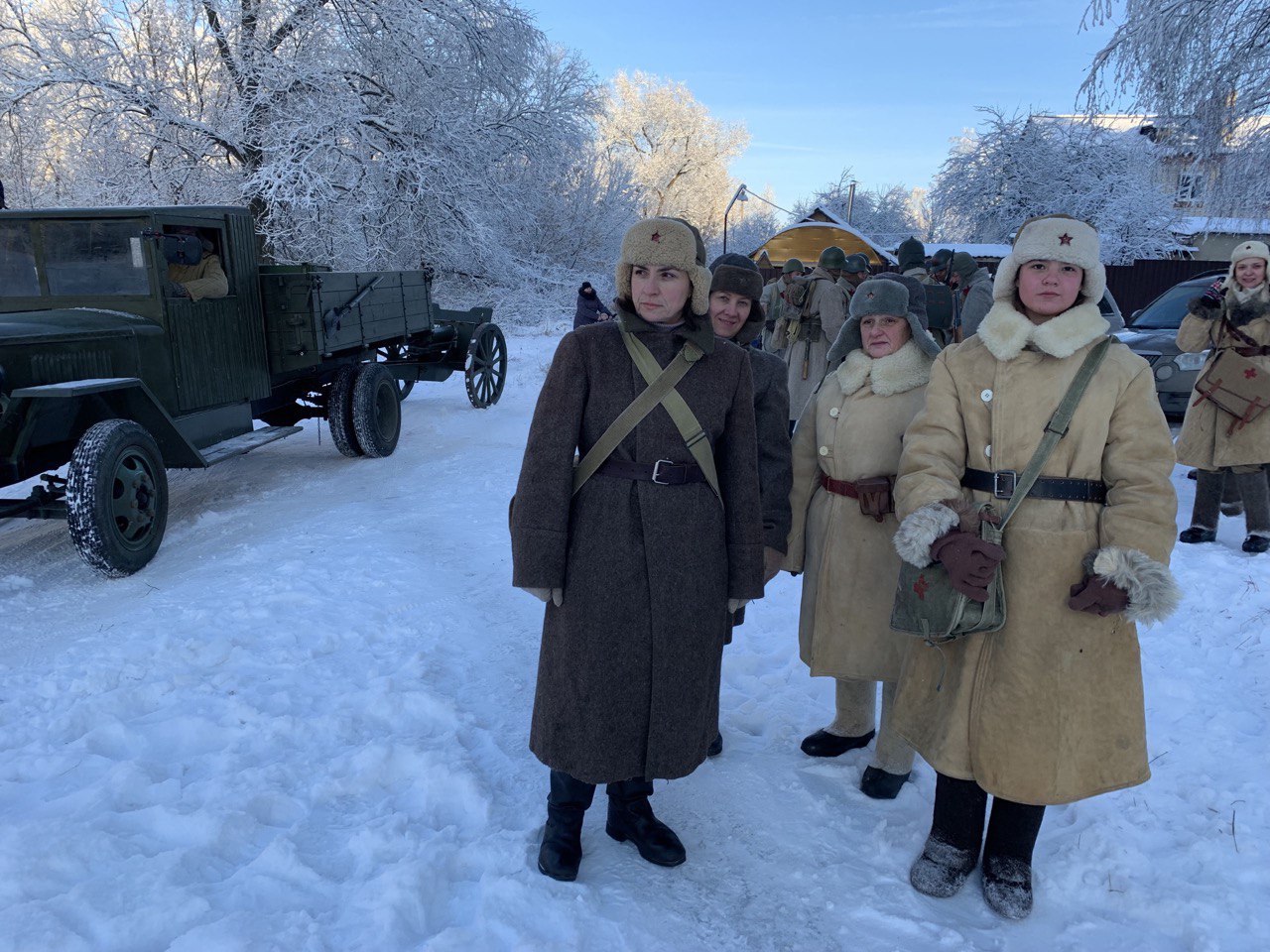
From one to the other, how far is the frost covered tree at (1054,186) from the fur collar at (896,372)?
2555cm

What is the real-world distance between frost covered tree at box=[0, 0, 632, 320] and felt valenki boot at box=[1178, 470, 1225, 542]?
11859mm

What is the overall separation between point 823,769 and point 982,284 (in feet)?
17.0

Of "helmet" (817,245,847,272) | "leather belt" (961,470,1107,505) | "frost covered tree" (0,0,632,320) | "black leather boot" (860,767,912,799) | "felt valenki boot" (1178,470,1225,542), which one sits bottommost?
"black leather boot" (860,767,912,799)

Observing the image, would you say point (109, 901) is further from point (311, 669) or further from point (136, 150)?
point (136, 150)

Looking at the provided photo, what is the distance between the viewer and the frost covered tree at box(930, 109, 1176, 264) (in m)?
25.9

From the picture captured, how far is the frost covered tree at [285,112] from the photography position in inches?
529

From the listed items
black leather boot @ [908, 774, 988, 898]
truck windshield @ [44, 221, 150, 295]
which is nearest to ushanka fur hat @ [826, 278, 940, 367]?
black leather boot @ [908, 774, 988, 898]

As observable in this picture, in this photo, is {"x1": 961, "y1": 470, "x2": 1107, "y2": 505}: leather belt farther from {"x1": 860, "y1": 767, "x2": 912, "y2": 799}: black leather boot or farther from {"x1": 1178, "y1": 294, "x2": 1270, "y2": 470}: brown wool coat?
{"x1": 1178, "y1": 294, "x2": 1270, "y2": 470}: brown wool coat

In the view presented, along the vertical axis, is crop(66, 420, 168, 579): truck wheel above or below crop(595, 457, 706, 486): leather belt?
→ below

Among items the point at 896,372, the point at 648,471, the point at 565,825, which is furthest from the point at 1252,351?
the point at 565,825

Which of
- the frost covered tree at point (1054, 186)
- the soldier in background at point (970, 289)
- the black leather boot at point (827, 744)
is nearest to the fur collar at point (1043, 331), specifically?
the black leather boot at point (827, 744)

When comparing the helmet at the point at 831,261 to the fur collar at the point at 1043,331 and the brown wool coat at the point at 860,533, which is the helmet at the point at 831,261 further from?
the fur collar at the point at 1043,331

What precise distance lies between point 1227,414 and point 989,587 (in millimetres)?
3929

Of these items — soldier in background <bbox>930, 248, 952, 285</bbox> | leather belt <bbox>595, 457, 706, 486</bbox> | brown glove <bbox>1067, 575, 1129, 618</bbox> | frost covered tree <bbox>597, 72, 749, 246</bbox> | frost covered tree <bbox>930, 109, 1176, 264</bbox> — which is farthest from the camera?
frost covered tree <bbox>597, 72, 749, 246</bbox>
